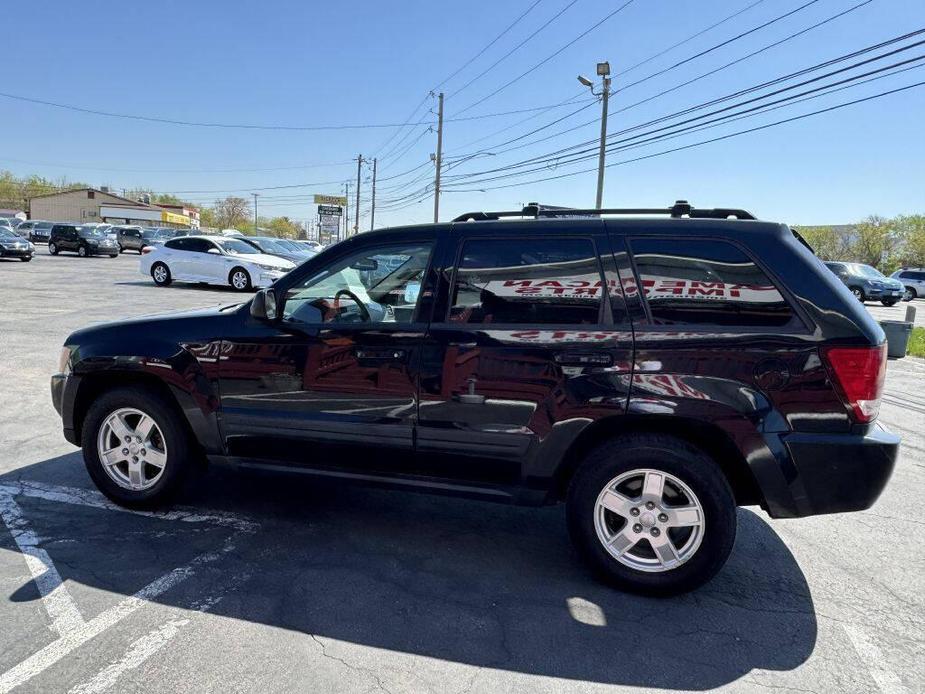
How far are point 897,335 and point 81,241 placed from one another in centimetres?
3611

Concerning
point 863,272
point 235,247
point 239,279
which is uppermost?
point 863,272

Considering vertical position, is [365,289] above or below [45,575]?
above

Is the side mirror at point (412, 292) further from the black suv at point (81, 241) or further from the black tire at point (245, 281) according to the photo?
the black suv at point (81, 241)

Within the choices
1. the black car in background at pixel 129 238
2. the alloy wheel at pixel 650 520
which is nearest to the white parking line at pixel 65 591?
the alloy wheel at pixel 650 520

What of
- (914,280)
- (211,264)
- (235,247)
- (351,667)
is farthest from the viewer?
(914,280)

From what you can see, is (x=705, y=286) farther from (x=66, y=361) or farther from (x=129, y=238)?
(x=129, y=238)

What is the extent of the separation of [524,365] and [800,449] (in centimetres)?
135

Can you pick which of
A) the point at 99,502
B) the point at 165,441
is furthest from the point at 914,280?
the point at 99,502

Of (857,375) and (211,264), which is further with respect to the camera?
(211,264)

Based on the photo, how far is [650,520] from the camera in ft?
10.2

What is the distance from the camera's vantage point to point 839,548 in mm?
3773

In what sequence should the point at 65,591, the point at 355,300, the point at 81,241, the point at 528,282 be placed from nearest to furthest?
1. the point at 65,591
2. the point at 528,282
3. the point at 355,300
4. the point at 81,241

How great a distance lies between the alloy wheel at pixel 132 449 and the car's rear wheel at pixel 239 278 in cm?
1543

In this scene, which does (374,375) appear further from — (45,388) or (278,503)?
(45,388)
